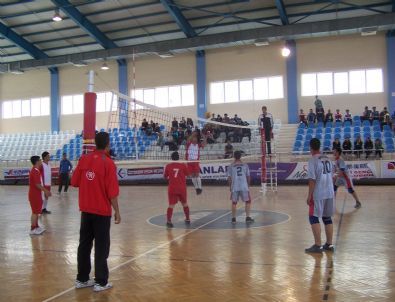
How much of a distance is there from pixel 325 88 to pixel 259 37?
17.0 feet

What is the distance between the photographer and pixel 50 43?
29953 mm

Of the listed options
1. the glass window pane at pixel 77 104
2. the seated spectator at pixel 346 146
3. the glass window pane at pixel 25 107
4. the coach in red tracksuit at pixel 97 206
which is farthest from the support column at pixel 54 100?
the coach in red tracksuit at pixel 97 206

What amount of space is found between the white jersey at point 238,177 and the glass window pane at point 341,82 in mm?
17941

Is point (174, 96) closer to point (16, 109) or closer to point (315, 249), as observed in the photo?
point (16, 109)

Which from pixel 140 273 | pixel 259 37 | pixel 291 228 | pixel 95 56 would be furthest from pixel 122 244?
pixel 95 56

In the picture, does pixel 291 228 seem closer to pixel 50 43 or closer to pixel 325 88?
pixel 325 88

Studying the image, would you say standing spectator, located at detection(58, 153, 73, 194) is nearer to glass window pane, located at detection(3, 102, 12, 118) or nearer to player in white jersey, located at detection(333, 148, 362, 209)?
player in white jersey, located at detection(333, 148, 362, 209)

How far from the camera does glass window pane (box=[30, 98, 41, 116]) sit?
34.0 m

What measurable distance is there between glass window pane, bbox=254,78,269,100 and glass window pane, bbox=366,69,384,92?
5.93 m

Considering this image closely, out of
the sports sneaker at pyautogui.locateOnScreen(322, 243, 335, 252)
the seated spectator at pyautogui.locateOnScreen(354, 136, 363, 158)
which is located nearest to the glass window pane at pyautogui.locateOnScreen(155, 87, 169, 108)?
the seated spectator at pyautogui.locateOnScreen(354, 136, 363, 158)

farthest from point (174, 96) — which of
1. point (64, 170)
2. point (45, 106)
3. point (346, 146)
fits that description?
point (346, 146)

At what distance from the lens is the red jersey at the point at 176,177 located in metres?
9.50

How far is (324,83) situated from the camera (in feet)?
85.3

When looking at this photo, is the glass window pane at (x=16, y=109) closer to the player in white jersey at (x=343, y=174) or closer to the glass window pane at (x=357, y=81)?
the glass window pane at (x=357, y=81)
